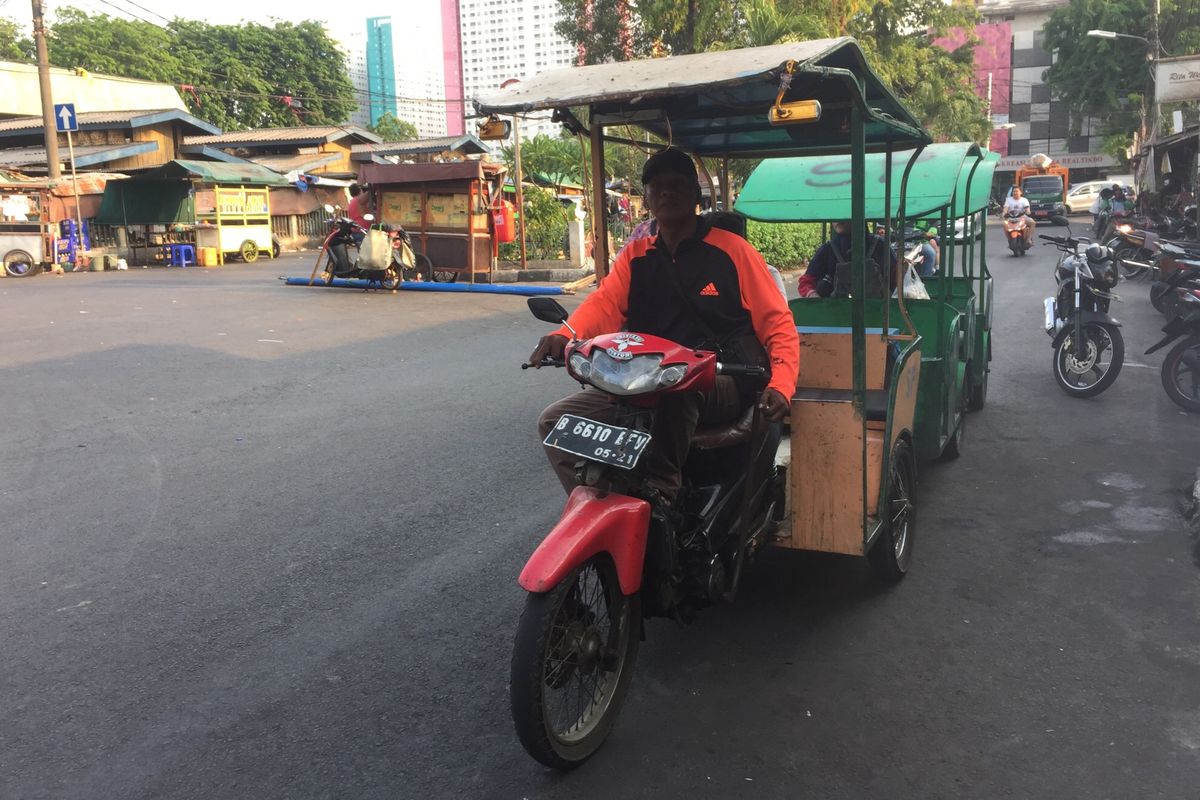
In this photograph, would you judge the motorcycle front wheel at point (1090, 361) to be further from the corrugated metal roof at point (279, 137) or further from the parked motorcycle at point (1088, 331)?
the corrugated metal roof at point (279, 137)

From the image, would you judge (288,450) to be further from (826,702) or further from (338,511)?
(826,702)

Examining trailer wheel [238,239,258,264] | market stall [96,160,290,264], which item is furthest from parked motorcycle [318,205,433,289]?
trailer wheel [238,239,258,264]

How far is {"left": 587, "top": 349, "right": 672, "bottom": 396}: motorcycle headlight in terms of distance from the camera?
275cm

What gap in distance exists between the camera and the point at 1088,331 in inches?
299

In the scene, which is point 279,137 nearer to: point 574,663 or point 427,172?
point 427,172

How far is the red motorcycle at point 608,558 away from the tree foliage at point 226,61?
147 feet

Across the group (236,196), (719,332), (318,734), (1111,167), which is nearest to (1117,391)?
(719,332)

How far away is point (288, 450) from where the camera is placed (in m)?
6.12

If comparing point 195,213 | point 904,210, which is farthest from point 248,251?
point 904,210

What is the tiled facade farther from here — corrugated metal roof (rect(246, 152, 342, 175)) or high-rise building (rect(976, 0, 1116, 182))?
corrugated metal roof (rect(246, 152, 342, 175))

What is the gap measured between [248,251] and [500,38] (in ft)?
42.1

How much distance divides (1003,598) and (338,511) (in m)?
3.20

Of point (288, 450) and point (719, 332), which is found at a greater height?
point (719, 332)

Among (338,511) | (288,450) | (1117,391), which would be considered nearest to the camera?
(338,511)
